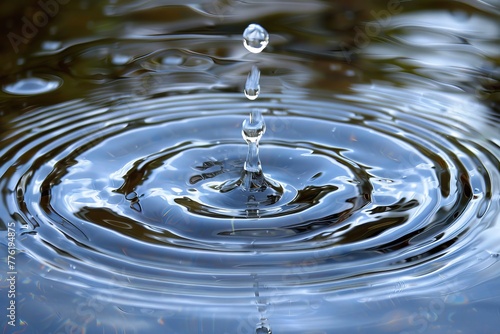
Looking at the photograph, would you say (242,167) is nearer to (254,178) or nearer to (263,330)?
(254,178)

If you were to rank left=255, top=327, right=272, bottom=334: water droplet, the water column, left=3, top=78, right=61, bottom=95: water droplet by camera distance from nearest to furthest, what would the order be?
left=255, top=327, right=272, bottom=334: water droplet → the water column → left=3, top=78, right=61, bottom=95: water droplet

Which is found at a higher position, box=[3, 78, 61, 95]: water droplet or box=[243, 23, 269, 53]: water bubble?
box=[3, 78, 61, 95]: water droplet

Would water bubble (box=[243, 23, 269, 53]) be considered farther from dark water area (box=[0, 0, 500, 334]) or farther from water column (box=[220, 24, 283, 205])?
dark water area (box=[0, 0, 500, 334])

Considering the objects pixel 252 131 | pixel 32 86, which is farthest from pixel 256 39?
pixel 32 86

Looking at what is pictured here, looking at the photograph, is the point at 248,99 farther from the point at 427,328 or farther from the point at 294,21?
the point at 427,328

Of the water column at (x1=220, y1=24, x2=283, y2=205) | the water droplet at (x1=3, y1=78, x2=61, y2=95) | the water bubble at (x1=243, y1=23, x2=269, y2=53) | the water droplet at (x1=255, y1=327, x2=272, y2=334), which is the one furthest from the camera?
the water droplet at (x1=3, y1=78, x2=61, y2=95)

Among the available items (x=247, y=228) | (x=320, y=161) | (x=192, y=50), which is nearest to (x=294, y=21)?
(x=192, y=50)

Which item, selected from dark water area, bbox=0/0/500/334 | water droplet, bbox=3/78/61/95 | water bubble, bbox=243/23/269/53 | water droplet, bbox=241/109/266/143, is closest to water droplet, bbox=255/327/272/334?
dark water area, bbox=0/0/500/334
